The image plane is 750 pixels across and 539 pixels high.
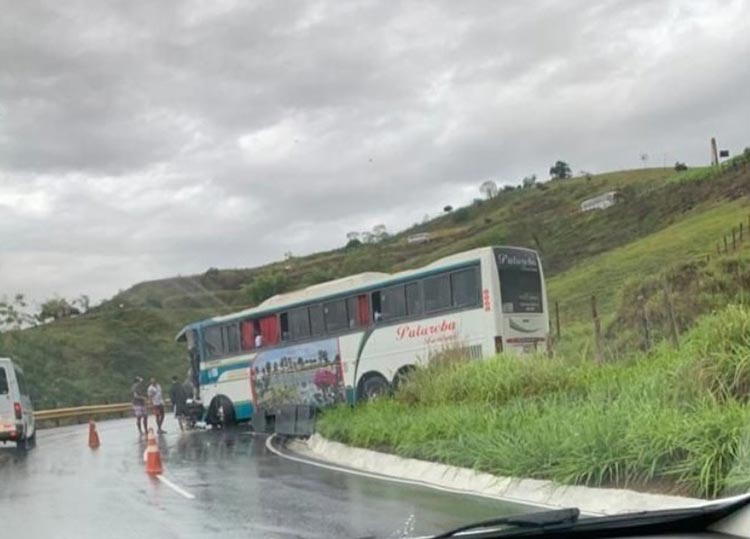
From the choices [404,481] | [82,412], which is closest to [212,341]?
[82,412]

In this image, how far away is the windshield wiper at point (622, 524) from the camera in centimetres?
383

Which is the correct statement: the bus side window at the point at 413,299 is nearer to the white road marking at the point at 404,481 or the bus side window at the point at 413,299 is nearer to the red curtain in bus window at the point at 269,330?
the red curtain in bus window at the point at 269,330

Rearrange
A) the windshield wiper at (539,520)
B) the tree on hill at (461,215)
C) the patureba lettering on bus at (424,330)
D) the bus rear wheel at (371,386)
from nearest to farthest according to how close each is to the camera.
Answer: the windshield wiper at (539,520), the tree on hill at (461,215), the patureba lettering on bus at (424,330), the bus rear wheel at (371,386)

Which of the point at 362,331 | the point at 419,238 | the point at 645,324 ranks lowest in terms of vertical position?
the point at 645,324

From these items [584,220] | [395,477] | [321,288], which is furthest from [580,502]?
[321,288]

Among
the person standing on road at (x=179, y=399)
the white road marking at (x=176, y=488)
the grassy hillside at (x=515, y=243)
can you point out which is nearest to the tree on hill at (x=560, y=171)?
the grassy hillside at (x=515, y=243)

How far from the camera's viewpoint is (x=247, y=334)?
2534 cm

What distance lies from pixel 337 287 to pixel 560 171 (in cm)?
805

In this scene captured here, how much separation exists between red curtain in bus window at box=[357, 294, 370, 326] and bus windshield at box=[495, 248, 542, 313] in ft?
12.2

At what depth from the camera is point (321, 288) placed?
23.5 m

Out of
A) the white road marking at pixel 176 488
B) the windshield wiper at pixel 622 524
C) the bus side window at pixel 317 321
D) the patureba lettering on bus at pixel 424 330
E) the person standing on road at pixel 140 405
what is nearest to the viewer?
the windshield wiper at pixel 622 524

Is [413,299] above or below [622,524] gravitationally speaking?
above

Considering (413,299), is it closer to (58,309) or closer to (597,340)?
(597,340)

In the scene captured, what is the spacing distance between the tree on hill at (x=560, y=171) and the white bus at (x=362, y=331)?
11.6 ft
